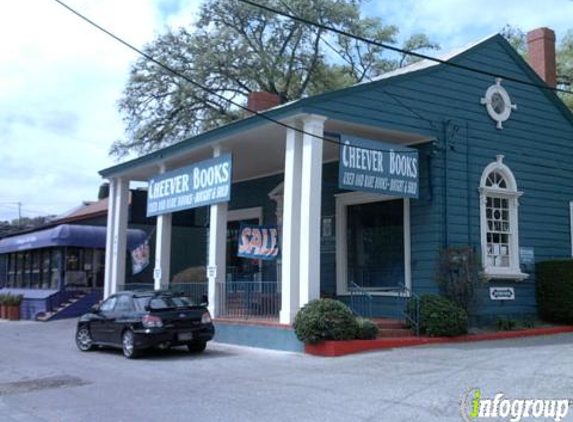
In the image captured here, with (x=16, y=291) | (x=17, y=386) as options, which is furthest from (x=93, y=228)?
Answer: (x=17, y=386)

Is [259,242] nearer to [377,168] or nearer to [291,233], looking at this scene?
[291,233]

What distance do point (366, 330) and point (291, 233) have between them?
2.53m

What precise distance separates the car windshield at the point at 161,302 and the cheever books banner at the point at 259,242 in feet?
11.5

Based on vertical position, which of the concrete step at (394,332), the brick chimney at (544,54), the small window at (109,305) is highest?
the brick chimney at (544,54)

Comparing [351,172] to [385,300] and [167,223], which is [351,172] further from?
[167,223]

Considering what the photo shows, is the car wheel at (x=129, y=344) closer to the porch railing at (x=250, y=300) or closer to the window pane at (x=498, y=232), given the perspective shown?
the porch railing at (x=250, y=300)

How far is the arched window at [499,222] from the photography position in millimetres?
17234

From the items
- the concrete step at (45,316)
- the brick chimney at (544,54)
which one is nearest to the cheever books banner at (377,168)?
the brick chimney at (544,54)

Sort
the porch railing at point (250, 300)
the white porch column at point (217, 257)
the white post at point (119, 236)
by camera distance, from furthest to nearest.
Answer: the white post at point (119, 236) → the white porch column at point (217, 257) → the porch railing at point (250, 300)

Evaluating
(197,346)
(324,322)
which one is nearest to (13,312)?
(197,346)

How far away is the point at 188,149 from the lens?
Answer: 1855 centimetres

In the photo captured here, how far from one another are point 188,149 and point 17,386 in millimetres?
8656

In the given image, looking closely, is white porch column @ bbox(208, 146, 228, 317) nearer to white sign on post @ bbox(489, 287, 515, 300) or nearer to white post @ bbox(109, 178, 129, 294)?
white post @ bbox(109, 178, 129, 294)

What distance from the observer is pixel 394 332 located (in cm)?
1473
